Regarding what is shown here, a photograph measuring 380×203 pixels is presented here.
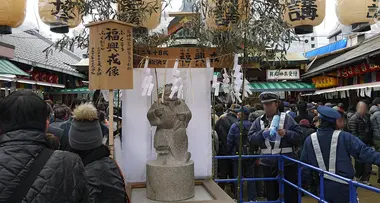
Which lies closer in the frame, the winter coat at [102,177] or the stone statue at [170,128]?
the winter coat at [102,177]

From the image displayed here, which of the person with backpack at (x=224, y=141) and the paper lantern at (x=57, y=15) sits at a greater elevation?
the paper lantern at (x=57, y=15)

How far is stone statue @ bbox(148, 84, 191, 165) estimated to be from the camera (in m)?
4.68

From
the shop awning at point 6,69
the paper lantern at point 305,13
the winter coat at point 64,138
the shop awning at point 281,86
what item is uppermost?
the paper lantern at point 305,13

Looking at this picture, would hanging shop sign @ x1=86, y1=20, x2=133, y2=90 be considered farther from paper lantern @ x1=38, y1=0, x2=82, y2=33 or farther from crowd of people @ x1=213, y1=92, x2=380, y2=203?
crowd of people @ x1=213, y1=92, x2=380, y2=203

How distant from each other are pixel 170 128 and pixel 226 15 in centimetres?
163

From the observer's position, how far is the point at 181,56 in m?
5.10

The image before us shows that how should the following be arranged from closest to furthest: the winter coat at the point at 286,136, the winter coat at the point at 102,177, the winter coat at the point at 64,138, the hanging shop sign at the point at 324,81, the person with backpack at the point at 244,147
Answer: the winter coat at the point at 102,177
the winter coat at the point at 64,138
the winter coat at the point at 286,136
the person with backpack at the point at 244,147
the hanging shop sign at the point at 324,81

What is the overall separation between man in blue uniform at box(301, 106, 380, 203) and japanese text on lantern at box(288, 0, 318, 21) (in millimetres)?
1953

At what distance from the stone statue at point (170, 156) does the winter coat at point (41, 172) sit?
8.27ft

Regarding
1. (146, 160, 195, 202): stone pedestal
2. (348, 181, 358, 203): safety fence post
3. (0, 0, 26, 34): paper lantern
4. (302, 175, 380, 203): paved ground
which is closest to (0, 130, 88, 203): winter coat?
(146, 160, 195, 202): stone pedestal

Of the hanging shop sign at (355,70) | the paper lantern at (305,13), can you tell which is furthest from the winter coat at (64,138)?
the hanging shop sign at (355,70)

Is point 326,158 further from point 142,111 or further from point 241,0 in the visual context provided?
point 142,111

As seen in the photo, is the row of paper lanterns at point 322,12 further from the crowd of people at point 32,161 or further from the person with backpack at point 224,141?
the crowd of people at point 32,161

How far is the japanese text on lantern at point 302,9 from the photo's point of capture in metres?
5.64
